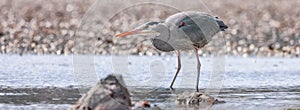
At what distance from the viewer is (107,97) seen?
872cm

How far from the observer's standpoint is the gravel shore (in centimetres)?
2012

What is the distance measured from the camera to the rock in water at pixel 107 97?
870 centimetres

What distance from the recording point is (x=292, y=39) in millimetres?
21219

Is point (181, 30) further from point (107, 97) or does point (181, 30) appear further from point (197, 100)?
point (107, 97)

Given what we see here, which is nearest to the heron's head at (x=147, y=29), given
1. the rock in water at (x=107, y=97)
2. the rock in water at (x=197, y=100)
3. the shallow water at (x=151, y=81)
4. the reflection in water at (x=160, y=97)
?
the shallow water at (x=151, y=81)

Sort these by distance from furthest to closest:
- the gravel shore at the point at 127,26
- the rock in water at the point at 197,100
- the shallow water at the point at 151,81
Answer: the gravel shore at the point at 127,26 → the shallow water at the point at 151,81 → the rock in water at the point at 197,100

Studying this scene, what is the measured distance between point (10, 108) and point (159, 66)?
373cm

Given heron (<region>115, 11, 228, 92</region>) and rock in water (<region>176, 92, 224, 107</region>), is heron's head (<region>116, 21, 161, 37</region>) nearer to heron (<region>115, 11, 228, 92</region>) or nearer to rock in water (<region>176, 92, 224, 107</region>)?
heron (<region>115, 11, 228, 92</region>)

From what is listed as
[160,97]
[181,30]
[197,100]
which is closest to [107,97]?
[197,100]

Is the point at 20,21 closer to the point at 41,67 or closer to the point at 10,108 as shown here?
the point at 41,67

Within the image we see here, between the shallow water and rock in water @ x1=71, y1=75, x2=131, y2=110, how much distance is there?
1376 mm

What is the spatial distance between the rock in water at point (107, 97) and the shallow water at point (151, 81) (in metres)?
1.38

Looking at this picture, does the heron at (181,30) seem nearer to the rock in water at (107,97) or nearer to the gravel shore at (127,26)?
the rock in water at (107,97)

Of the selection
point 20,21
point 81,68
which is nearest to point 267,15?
point 20,21
